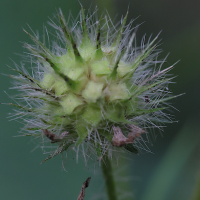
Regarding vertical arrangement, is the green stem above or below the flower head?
below

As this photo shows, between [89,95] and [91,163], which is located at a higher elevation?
[89,95]

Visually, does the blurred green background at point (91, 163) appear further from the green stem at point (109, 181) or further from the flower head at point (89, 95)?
the flower head at point (89, 95)

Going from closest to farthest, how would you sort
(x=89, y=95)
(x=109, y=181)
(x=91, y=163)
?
(x=89, y=95) < (x=109, y=181) < (x=91, y=163)

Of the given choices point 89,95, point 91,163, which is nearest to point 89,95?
point 89,95

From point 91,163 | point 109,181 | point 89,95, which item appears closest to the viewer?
point 89,95

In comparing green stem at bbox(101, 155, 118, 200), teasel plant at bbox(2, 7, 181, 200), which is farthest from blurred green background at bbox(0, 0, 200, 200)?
teasel plant at bbox(2, 7, 181, 200)

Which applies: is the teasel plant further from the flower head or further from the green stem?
the green stem

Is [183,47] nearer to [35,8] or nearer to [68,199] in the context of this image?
[35,8]

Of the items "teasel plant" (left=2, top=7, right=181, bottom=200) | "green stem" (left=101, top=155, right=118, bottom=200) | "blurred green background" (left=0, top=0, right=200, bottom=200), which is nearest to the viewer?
"teasel plant" (left=2, top=7, right=181, bottom=200)

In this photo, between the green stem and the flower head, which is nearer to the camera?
the flower head

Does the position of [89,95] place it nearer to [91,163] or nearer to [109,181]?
[109,181]
